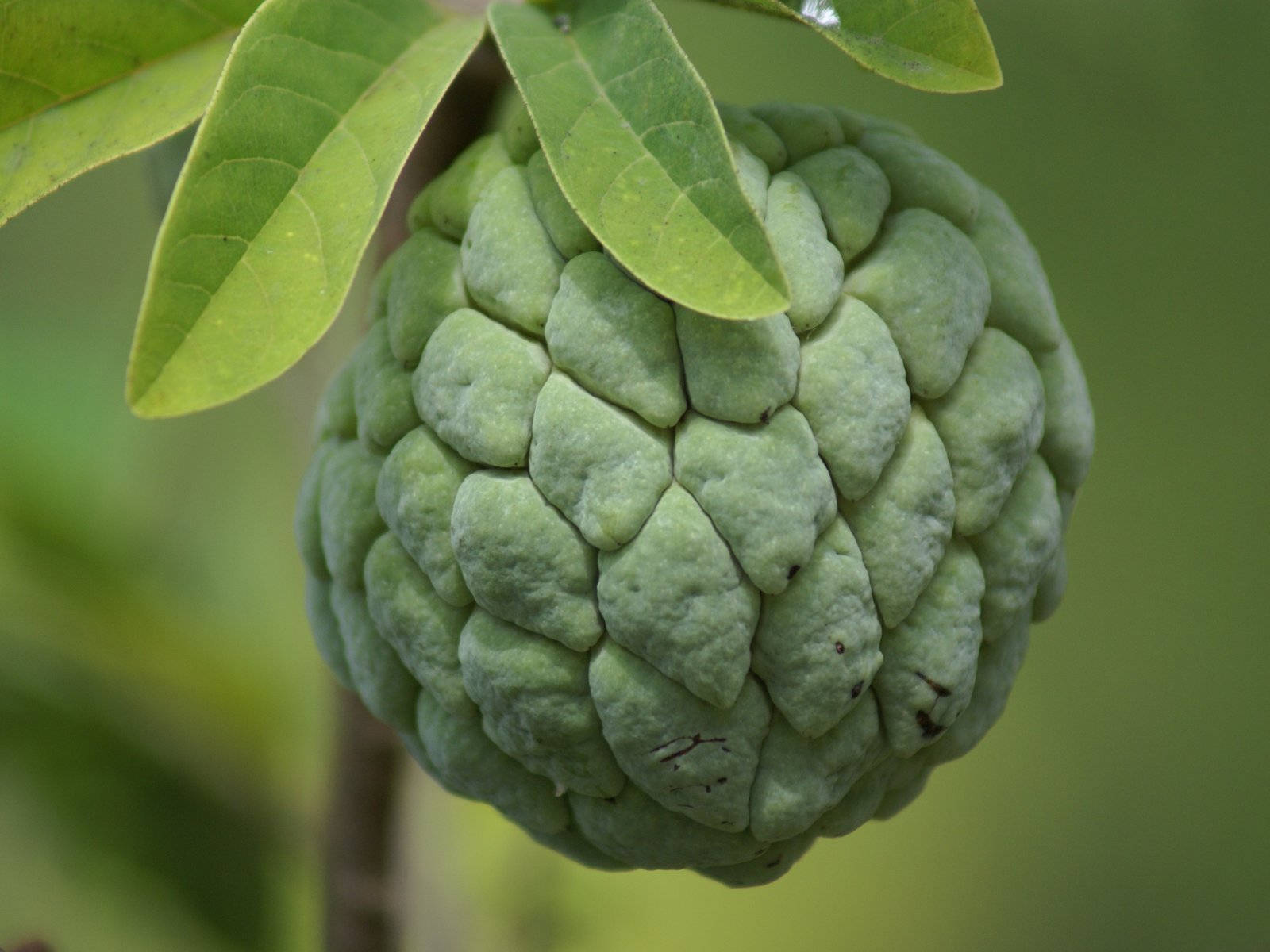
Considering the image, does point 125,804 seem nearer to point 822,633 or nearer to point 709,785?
point 709,785

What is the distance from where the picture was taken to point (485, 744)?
0.93m

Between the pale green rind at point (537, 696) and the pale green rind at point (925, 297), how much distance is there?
0.35 meters

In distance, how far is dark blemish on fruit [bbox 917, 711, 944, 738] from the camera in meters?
0.88

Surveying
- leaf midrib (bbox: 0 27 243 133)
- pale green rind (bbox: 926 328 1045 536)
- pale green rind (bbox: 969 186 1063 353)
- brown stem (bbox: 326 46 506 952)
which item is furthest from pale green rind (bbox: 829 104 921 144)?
brown stem (bbox: 326 46 506 952)

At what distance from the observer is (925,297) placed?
84cm

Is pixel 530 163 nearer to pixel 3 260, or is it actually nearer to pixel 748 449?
pixel 748 449

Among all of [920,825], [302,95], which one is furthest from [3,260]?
[920,825]

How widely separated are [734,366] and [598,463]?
0.39ft

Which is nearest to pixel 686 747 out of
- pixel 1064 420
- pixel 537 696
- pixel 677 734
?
pixel 677 734

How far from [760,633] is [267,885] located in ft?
4.56

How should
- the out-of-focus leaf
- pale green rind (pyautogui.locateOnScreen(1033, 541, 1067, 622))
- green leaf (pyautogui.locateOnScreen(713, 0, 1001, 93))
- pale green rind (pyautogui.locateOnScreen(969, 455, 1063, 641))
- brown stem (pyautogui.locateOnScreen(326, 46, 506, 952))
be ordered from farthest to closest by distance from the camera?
the out-of-focus leaf < brown stem (pyautogui.locateOnScreen(326, 46, 506, 952)) < pale green rind (pyautogui.locateOnScreen(1033, 541, 1067, 622)) < pale green rind (pyautogui.locateOnScreen(969, 455, 1063, 641)) < green leaf (pyautogui.locateOnScreen(713, 0, 1001, 93))

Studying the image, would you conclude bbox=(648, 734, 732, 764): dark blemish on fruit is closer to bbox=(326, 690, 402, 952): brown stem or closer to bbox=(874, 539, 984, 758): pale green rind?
bbox=(874, 539, 984, 758): pale green rind

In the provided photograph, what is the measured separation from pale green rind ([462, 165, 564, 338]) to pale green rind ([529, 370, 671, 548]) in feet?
0.24

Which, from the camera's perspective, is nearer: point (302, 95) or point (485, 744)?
point (302, 95)
